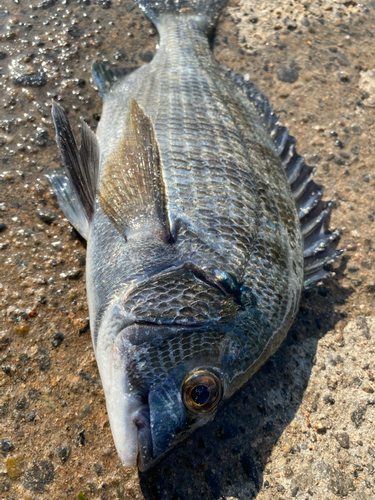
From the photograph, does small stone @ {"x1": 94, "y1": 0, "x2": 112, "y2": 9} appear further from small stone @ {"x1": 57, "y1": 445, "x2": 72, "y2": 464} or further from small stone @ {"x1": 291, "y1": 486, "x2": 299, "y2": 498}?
small stone @ {"x1": 291, "y1": 486, "x2": 299, "y2": 498}

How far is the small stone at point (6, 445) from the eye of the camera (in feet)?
6.72

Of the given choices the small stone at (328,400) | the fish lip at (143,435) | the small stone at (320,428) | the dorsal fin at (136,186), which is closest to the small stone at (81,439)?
the fish lip at (143,435)

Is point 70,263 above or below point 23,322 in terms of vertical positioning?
above

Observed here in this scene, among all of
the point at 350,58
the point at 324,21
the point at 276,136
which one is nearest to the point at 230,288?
the point at 276,136

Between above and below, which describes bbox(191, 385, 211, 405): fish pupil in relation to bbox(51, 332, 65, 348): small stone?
above

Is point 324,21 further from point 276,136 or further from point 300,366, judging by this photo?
point 300,366

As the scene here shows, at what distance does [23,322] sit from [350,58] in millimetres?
4165

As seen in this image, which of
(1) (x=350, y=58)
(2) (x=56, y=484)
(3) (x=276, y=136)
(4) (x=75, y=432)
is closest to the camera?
(2) (x=56, y=484)

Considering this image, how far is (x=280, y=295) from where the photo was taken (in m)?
2.11

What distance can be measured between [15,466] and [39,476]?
0.46ft

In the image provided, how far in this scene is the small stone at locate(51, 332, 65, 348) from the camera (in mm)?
2398

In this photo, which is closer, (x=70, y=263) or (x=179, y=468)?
(x=179, y=468)

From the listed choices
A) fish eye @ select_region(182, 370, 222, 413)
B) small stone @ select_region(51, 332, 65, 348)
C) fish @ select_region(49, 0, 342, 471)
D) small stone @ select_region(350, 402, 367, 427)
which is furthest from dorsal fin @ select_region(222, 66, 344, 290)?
small stone @ select_region(51, 332, 65, 348)

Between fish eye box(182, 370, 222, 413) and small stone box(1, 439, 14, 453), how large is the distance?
112 cm
